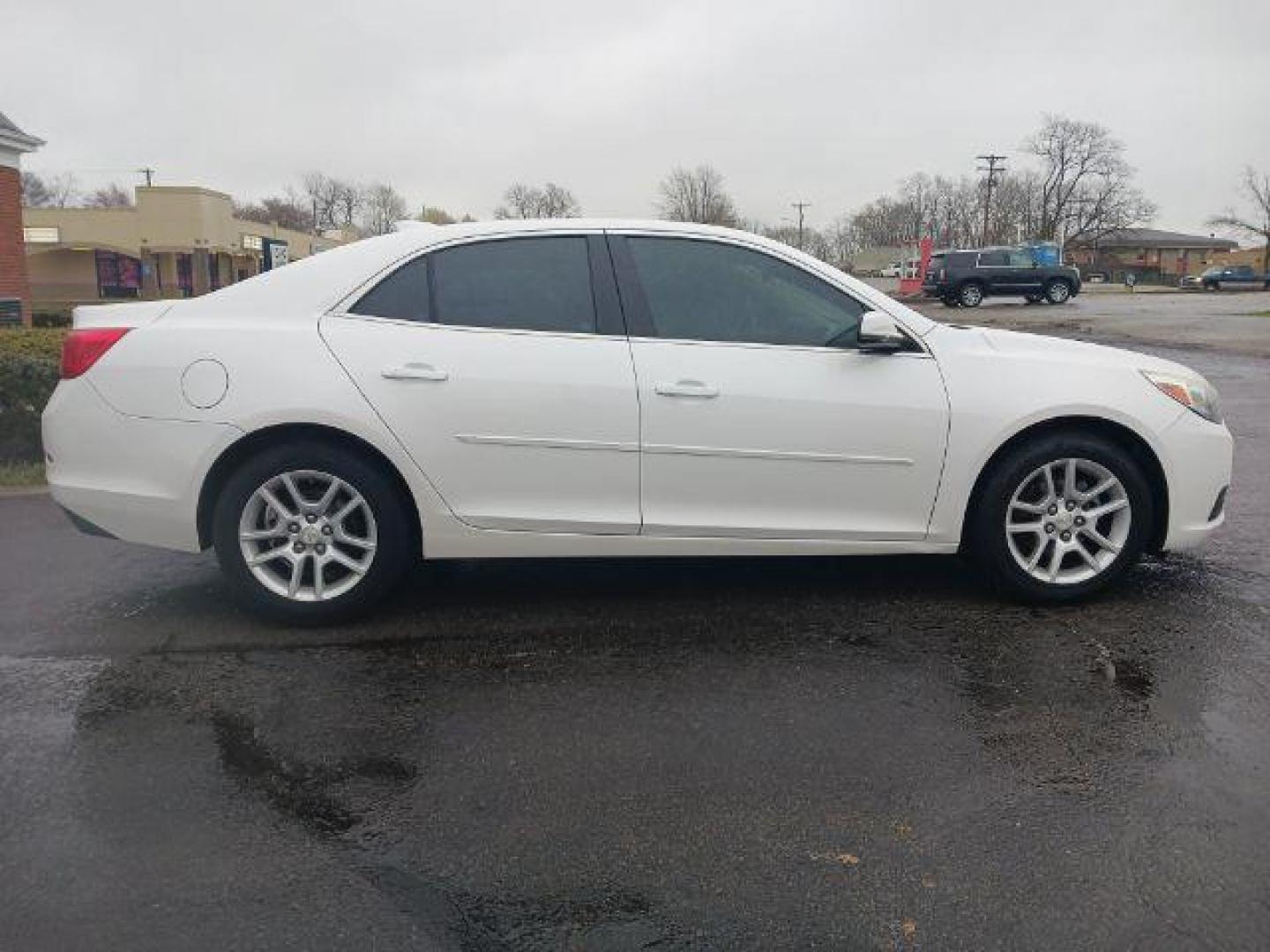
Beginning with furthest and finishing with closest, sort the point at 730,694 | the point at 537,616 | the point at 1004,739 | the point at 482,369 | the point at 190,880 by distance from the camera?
the point at 537,616 → the point at 482,369 → the point at 730,694 → the point at 1004,739 → the point at 190,880

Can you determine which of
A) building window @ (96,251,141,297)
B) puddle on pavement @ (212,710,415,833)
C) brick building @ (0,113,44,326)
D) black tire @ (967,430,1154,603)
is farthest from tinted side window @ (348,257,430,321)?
building window @ (96,251,141,297)

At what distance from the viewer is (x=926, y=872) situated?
251cm

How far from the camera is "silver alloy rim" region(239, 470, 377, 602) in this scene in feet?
13.7

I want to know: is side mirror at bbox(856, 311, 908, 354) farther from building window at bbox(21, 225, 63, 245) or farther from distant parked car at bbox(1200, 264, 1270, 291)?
distant parked car at bbox(1200, 264, 1270, 291)

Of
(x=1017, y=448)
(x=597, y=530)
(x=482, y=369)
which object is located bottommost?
(x=597, y=530)

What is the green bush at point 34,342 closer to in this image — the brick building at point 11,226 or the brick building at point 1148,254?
the brick building at point 11,226

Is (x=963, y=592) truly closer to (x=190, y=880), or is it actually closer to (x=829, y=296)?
(x=829, y=296)

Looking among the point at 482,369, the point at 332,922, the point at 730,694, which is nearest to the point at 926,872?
the point at 730,694

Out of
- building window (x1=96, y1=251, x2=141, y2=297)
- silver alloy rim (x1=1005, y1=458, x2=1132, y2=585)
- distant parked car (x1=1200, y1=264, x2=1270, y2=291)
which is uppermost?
building window (x1=96, y1=251, x2=141, y2=297)

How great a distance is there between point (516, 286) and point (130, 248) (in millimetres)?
53476

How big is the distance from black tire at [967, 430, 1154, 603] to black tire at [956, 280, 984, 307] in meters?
31.9

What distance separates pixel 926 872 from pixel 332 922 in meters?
1.42

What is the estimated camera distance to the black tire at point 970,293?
1352 inches

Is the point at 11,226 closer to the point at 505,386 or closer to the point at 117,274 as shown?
the point at 505,386
